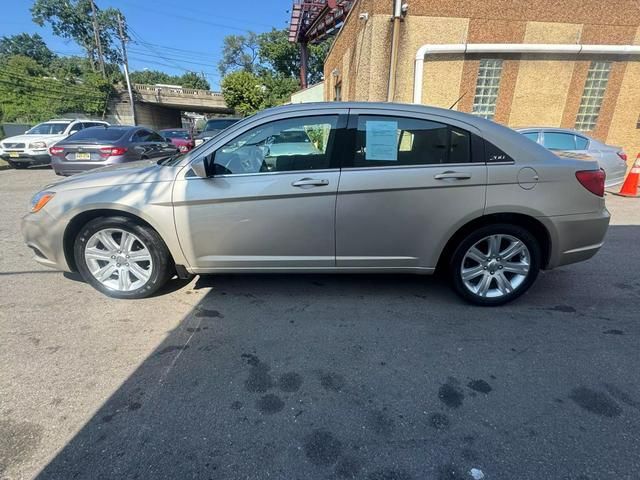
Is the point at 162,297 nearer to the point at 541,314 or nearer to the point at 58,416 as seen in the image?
the point at 58,416

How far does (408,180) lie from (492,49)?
9.93 meters

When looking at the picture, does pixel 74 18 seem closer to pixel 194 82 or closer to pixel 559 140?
pixel 194 82

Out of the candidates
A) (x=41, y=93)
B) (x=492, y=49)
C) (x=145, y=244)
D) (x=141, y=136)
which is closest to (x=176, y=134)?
(x=141, y=136)

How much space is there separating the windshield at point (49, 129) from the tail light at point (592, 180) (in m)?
16.0

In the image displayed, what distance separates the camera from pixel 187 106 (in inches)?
1791

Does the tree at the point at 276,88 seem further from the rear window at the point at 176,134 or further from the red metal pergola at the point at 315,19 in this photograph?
the rear window at the point at 176,134

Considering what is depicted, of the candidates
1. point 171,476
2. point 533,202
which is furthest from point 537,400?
point 171,476

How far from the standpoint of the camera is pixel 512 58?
10.4 metres

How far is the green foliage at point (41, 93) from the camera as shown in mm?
26422

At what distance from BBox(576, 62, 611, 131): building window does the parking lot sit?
10577 millimetres

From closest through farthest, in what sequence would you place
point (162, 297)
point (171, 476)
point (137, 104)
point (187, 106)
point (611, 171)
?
1. point (171, 476)
2. point (162, 297)
3. point (611, 171)
4. point (137, 104)
5. point (187, 106)

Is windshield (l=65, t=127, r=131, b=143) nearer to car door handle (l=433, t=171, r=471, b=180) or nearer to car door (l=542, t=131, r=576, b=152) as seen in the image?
car door handle (l=433, t=171, r=471, b=180)

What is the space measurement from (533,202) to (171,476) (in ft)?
10.3

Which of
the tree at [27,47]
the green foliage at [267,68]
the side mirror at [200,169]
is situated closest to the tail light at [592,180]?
the side mirror at [200,169]
